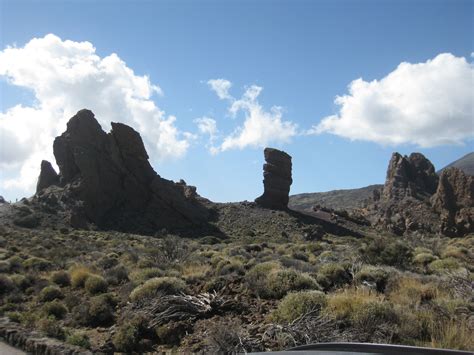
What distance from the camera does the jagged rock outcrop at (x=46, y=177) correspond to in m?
72.7

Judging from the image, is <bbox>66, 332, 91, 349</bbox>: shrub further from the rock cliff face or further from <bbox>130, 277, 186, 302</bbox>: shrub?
the rock cliff face

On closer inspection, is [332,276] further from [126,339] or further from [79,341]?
[79,341]

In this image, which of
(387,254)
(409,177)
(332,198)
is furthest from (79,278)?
(332,198)

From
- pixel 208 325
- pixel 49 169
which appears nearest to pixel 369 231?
pixel 49 169

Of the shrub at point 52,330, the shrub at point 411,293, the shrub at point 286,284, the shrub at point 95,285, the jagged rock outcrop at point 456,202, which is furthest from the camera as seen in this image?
the jagged rock outcrop at point 456,202

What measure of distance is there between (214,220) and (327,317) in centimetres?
6359

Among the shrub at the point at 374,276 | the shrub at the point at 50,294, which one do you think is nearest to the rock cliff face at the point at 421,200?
the shrub at the point at 374,276

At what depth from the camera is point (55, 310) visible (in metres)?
13.6

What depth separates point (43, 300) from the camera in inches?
617

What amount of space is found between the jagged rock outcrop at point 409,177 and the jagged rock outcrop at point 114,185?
44394 mm

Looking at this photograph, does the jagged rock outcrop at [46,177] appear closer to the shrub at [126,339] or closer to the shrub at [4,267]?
the shrub at [4,267]

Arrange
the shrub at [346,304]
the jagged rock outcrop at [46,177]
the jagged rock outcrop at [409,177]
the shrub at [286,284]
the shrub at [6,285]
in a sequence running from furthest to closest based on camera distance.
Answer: the jagged rock outcrop at [409,177] < the jagged rock outcrop at [46,177] < the shrub at [6,285] < the shrub at [286,284] < the shrub at [346,304]

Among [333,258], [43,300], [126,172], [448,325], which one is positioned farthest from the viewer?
[126,172]

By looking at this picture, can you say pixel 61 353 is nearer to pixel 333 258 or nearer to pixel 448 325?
pixel 448 325
